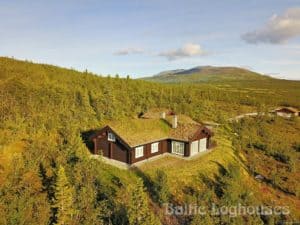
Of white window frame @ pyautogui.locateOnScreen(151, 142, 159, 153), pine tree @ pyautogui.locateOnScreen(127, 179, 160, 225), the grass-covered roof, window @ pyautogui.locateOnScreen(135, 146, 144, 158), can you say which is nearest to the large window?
the grass-covered roof

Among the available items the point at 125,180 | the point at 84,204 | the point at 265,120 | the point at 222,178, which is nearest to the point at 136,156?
the point at 125,180

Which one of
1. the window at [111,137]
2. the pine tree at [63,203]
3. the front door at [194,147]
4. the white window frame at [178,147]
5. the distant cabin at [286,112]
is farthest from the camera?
the distant cabin at [286,112]

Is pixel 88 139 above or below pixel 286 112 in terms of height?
above

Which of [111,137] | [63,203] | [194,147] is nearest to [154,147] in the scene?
[194,147]

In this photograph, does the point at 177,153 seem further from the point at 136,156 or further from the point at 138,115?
the point at 138,115

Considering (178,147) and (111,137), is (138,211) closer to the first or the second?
(111,137)

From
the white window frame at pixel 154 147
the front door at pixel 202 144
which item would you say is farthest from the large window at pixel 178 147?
the front door at pixel 202 144

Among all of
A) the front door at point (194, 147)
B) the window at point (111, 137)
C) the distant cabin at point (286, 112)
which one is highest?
the window at point (111, 137)

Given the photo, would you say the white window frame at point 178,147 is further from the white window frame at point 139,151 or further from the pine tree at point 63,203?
the pine tree at point 63,203
